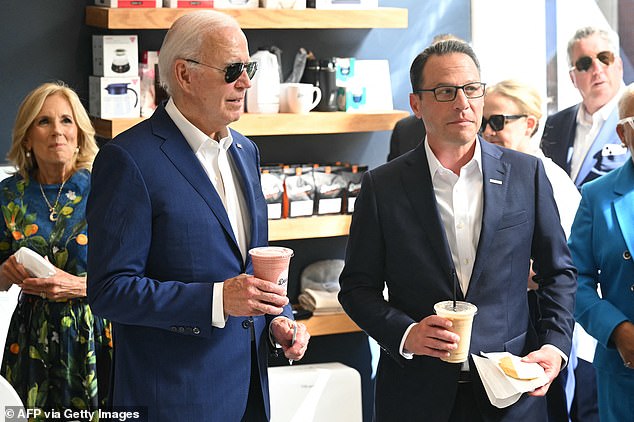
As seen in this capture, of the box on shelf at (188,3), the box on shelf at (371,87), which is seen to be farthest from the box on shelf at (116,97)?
the box on shelf at (371,87)

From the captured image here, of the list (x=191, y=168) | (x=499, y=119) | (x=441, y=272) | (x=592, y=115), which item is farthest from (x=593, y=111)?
(x=191, y=168)

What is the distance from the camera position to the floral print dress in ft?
11.0

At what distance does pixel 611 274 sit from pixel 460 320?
34.5 inches

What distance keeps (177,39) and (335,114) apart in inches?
83.1

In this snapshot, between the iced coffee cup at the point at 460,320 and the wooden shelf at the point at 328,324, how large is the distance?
7.42 ft

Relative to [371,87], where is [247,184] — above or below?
below

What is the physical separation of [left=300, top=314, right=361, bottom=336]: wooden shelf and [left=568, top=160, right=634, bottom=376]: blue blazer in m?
1.72

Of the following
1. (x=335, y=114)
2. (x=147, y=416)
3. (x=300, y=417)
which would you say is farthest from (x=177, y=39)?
(x=300, y=417)

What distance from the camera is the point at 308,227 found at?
4418 mm

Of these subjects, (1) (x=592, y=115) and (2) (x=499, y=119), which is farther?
(1) (x=592, y=115)

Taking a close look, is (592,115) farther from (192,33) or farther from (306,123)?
(192,33)

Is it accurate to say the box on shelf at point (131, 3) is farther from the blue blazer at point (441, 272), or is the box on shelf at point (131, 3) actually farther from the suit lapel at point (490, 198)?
the suit lapel at point (490, 198)

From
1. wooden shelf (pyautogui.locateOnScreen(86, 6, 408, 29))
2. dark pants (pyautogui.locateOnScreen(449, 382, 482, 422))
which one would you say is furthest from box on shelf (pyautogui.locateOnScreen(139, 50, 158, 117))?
dark pants (pyautogui.locateOnScreen(449, 382, 482, 422))

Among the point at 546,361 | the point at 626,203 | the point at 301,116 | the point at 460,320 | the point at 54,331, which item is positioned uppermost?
the point at 301,116
